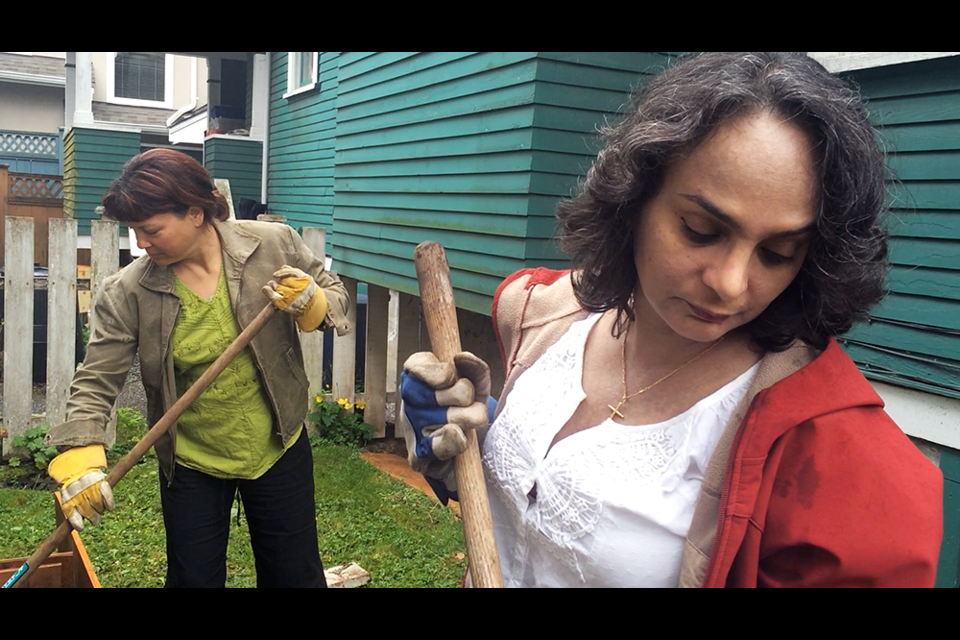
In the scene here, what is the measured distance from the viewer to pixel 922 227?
308 centimetres

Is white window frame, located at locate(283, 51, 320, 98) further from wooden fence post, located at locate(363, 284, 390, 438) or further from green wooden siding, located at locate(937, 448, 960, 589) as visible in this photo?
green wooden siding, located at locate(937, 448, 960, 589)

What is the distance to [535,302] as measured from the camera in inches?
67.9

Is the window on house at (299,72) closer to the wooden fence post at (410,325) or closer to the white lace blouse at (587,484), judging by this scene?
the wooden fence post at (410,325)

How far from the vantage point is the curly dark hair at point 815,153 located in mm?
1084

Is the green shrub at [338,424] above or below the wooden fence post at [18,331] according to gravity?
below

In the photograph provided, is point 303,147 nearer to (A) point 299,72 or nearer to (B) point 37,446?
(A) point 299,72

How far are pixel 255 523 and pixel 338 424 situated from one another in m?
3.60

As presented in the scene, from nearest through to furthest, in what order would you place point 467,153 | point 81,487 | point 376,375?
point 81,487
point 467,153
point 376,375

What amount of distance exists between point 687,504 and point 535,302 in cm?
63

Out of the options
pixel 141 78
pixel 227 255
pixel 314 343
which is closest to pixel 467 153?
pixel 314 343

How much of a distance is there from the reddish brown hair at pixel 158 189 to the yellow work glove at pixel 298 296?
45cm

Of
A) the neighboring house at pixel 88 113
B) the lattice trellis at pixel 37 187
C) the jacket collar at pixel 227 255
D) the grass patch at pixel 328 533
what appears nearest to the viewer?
the jacket collar at pixel 227 255

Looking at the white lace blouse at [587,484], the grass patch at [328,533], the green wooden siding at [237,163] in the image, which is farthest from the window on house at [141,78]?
the white lace blouse at [587,484]
